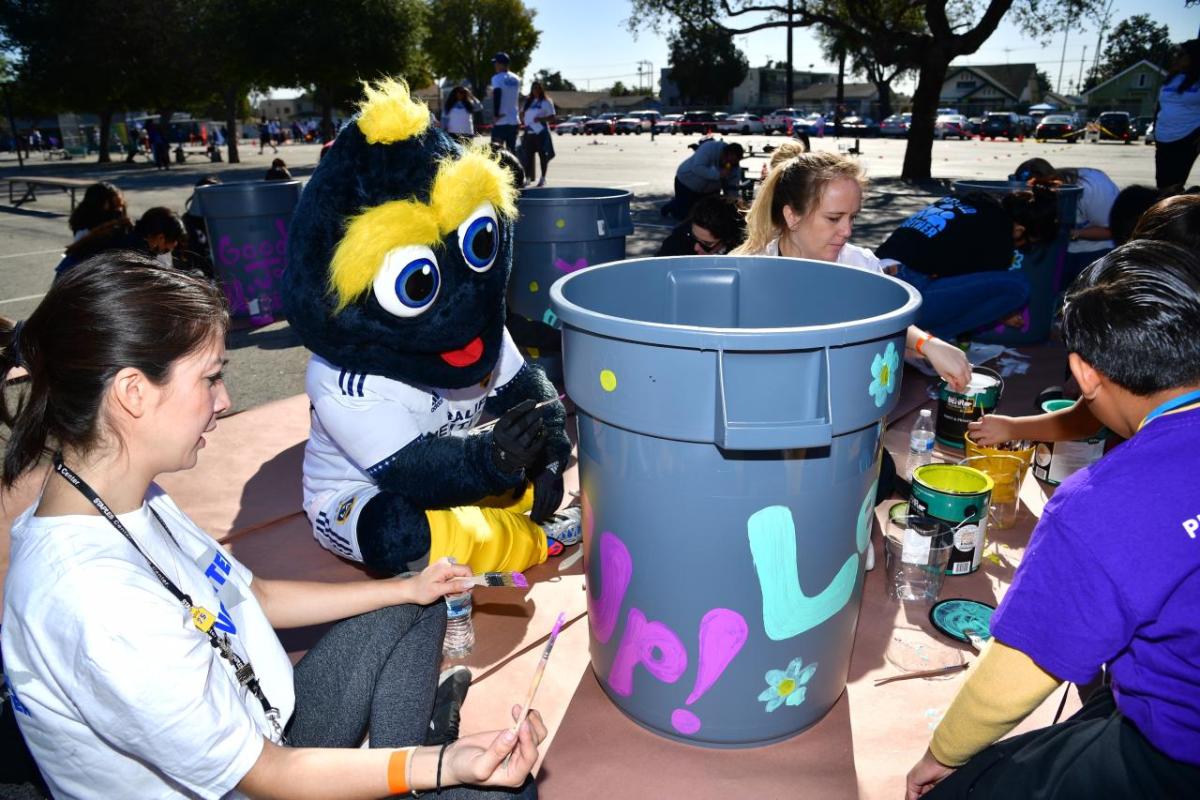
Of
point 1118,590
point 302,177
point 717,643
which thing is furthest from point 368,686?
point 302,177

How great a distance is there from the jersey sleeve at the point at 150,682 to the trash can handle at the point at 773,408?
2.92ft

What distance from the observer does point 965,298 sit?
4.17 metres

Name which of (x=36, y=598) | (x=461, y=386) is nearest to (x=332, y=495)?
(x=461, y=386)

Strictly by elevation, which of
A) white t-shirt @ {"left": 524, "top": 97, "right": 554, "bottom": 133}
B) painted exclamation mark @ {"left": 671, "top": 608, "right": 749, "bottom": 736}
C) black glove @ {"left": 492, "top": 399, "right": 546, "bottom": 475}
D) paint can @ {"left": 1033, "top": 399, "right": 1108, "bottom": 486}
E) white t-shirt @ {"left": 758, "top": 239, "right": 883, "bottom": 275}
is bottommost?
paint can @ {"left": 1033, "top": 399, "right": 1108, "bottom": 486}

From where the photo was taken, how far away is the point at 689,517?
1.53 meters

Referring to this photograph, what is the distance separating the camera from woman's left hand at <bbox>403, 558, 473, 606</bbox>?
1762 millimetres

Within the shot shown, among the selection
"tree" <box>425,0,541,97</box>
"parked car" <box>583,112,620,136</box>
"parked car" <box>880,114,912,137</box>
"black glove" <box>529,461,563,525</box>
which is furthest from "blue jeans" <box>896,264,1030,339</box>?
"tree" <box>425,0,541,97</box>

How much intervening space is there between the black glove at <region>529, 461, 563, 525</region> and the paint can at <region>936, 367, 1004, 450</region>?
61.6 inches

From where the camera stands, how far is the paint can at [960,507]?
92.7 inches

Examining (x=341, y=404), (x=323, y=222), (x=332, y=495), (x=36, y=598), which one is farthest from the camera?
(x=332, y=495)

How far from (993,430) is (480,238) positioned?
1.65m

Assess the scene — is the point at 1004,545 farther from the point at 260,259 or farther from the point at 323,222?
the point at 260,259

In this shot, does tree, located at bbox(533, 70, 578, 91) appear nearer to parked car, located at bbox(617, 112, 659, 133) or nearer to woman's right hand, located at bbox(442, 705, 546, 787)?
parked car, located at bbox(617, 112, 659, 133)

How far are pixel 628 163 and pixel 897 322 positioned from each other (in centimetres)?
1821
